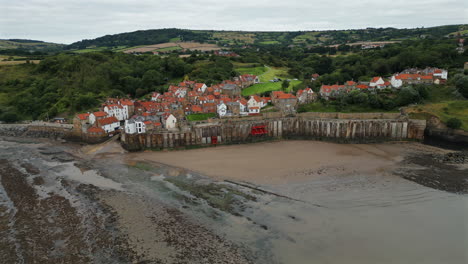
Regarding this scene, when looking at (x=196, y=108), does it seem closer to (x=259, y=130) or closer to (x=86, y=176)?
(x=259, y=130)

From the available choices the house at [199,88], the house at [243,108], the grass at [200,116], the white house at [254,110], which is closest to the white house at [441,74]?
the white house at [254,110]

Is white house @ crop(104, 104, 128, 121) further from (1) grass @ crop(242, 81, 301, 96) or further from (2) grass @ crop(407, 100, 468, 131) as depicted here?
(2) grass @ crop(407, 100, 468, 131)

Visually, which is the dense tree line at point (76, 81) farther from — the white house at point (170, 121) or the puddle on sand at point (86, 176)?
the puddle on sand at point (86, 176)

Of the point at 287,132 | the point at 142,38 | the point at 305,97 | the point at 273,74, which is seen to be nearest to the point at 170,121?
the point at 287,132

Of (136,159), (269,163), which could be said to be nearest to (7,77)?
(136,159)

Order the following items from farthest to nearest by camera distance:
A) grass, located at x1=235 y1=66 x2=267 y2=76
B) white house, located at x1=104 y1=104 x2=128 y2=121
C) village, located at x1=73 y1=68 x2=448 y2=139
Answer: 1. grass, located at x1=235 y1=66 x2=267 y2=76
2. white house, located at x1=104 y1=104 x2=128 y2=121
3. village, located at x1=73 y1=68 x2=448 y2=139

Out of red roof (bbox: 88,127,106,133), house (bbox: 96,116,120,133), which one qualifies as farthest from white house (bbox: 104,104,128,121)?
red roof (bbox: 88,127,106,133)
